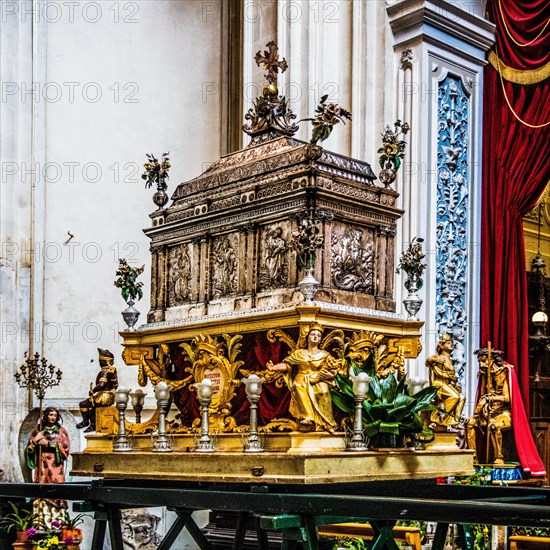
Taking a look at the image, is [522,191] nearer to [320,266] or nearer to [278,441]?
[320,266]

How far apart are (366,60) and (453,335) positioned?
9.48 ft

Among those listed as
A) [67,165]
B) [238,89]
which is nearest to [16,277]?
[67,165]

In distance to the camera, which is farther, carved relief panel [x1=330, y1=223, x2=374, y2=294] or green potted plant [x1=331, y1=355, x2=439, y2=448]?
carved relief panel [x1=330, y1=223, x2=374, y2=294]

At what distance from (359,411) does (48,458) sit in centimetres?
531

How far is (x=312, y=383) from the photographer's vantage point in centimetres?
504

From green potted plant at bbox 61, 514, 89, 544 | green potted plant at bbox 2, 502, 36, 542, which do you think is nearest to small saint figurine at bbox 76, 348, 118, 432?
green potted plant at bbox 61, 514, 89, 544

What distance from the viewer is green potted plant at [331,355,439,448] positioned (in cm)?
508

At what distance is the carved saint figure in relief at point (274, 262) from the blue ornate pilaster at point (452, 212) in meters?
4.70

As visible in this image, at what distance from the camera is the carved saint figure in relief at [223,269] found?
19.8 ft

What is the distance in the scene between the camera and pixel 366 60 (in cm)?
1058

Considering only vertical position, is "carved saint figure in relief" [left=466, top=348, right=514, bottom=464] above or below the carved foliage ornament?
below

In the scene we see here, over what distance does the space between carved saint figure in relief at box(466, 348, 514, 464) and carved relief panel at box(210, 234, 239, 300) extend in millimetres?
4203

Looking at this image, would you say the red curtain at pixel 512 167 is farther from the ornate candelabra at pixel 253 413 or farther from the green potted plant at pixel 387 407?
the ornate candelabra at pixel 253 413

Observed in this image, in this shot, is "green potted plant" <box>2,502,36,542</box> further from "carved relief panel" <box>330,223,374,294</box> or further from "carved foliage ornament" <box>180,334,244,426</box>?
"carved relief panel" <box>330,223,374,294</box>
